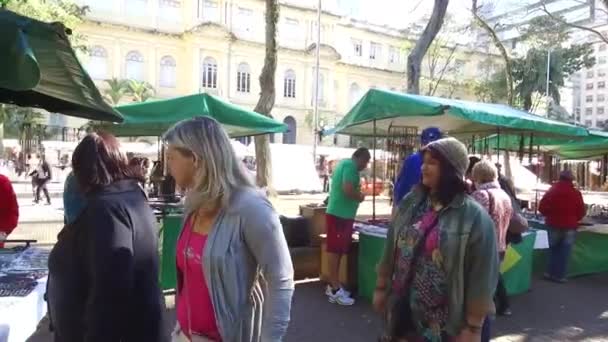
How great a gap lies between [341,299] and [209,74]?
41.1 meters

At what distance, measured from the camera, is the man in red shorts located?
5.75 meters

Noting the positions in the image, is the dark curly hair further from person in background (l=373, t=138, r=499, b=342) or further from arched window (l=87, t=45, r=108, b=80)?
arched window (l=87, t=45, r=108, b=80)

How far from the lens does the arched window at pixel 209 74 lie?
147 feet

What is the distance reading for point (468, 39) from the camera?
89.0ft

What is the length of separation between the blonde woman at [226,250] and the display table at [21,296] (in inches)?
39.2

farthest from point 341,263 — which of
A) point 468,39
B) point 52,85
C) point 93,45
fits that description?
point 93,45

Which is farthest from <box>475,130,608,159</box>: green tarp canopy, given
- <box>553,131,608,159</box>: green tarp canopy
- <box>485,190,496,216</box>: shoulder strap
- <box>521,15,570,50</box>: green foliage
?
<box>521,15,570,50</box>: green foliage

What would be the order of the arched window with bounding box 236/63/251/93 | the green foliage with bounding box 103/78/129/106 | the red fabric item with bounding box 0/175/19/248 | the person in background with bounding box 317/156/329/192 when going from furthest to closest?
the arched window with bounding box 236/63/251/93 < the green foliage with bounding box 103/78/129/106 < the person in background with bounding box 317/156/329/192 < the red fabric item with bounding box 0/175/19/248

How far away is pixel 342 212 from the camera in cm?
584

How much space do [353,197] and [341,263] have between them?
2.94 feet

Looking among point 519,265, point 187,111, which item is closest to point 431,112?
point 519,265

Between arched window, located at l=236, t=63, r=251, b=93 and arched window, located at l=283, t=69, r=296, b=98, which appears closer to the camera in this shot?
arched window, located at l=236, t=63, r=251, b=93

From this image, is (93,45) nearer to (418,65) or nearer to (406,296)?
(418,65)

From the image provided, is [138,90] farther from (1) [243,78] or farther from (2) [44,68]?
(2) [44,68]
